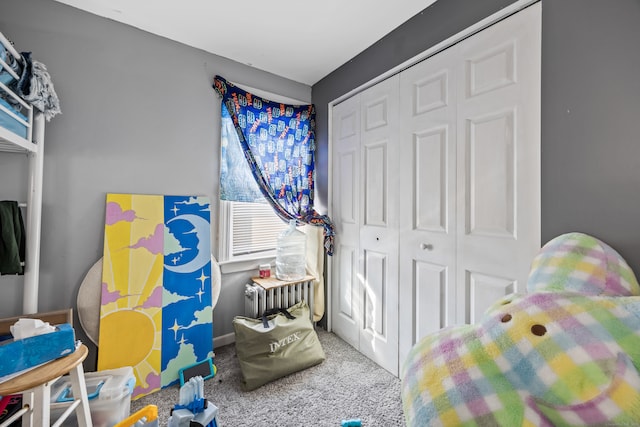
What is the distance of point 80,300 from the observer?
1663 millimetres

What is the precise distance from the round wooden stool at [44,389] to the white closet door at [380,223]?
69.2 inches

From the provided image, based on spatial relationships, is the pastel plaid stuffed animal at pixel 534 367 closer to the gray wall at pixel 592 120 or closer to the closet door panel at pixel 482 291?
the gray wall at pixel 592 120

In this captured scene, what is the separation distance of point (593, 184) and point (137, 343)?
104 inches

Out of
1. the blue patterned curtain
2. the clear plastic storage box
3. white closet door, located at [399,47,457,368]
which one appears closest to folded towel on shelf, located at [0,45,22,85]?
the blue patterned curtain

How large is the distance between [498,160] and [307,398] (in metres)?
1.82

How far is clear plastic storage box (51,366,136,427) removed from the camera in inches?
50.3

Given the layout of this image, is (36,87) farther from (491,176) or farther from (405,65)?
(491,176)

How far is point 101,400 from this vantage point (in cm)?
134

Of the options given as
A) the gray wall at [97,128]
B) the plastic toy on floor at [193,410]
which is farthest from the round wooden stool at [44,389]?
the gray wall at [97,128]

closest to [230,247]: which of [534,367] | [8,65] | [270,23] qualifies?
[8,65]

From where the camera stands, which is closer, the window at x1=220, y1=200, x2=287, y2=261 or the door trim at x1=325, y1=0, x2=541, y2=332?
the door trim at x1=325, y1=0, x2=541, y2=332

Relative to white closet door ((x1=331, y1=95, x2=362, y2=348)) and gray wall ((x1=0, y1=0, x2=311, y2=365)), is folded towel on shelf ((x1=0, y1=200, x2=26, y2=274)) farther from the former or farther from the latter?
white closet door ((x1=331, y1=95, x2=362, y2=348))

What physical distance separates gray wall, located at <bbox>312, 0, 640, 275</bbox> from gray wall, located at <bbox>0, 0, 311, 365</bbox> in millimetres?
2178

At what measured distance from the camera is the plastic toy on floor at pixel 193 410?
1167mm
